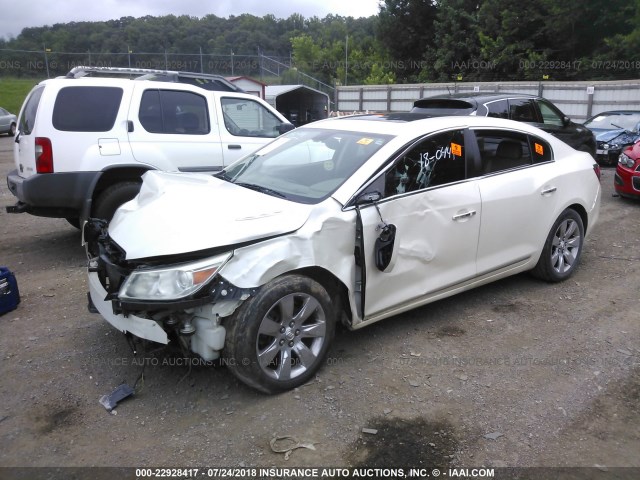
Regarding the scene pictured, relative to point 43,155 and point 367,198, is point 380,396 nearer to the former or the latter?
point 367,198

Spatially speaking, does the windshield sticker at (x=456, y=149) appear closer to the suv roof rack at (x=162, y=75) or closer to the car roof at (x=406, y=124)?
the car roof at (x=406, y=124)

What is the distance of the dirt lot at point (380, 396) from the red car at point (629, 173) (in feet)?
15.0

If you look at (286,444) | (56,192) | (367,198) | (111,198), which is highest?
(367,198)

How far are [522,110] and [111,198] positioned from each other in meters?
6.85

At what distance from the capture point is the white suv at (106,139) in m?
5.51

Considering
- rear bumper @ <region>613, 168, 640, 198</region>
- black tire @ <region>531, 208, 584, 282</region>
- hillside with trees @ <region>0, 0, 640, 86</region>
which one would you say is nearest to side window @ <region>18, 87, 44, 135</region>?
black tire @ <region>531, 208, 584, 282</region>

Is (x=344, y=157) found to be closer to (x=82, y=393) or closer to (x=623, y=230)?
(x=82, y=393)

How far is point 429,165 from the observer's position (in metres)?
3.95

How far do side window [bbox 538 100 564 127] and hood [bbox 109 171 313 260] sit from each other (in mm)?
7599

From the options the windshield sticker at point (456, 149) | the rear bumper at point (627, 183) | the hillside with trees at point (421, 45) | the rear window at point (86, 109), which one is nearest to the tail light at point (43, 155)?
the rear window at point (86, 109)

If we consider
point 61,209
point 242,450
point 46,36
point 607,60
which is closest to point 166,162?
point 61,209

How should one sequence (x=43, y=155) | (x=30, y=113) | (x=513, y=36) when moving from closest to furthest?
1. (x=43, y=155)
2. (x=30, y=113)
3. (x=513, y=36)

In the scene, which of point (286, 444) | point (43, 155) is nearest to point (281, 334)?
point (286, 444)

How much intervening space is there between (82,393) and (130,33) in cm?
3726
